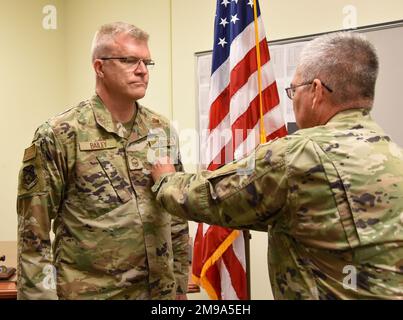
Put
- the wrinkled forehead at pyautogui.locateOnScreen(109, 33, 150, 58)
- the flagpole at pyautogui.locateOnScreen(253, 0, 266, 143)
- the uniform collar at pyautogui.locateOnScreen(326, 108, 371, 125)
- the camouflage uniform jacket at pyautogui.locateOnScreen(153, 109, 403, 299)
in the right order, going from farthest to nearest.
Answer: the flagpole at pyautogui.locateOnScreen(253, 0, 266, 143) → the wrinkled forehead at pyautogui.locateOnScreen(109, 33, 150, 58) → the uniform collar at pyautogui.locateOnScreen(326, 108, 371, 125) → the camouflage uniform jacket at pyautogui.locateOnScreen(153, 109, 403, 299)

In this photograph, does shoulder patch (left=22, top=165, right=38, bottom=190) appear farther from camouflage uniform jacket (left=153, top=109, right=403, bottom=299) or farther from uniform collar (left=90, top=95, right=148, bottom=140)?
camouflage uniform jacket (left=153, top=109, right=403, bottom=299)

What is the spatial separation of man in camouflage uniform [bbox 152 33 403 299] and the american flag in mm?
847

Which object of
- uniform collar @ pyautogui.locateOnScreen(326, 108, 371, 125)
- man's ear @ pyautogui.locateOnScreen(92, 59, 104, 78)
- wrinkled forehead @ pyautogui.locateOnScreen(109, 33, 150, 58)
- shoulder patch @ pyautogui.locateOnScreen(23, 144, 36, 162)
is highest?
wrinkled forehead @ pyautogui.locateOnScreen(109, 33, 150, 58)

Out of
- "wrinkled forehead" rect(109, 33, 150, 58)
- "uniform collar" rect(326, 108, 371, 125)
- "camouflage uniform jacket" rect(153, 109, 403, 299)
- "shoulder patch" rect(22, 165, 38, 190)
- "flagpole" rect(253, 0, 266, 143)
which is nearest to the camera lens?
"camouflage uniform jacket" rect(153, 109, 403, 299)

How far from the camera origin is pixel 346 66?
1.40 m

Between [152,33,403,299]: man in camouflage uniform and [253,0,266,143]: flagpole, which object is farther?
[253,0,266,143]: flagpole

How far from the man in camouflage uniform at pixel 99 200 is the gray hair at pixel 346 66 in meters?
0.63

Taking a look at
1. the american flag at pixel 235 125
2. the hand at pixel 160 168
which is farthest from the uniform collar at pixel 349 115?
the american flag at pixel 235 125

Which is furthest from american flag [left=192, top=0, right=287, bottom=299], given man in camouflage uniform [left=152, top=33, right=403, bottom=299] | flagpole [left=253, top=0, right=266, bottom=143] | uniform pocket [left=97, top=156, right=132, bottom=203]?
man in camouflage uniform [left=152, top=33, right=403, bottom=299]

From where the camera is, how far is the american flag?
2.36 metres

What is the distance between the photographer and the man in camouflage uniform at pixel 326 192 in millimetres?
1302

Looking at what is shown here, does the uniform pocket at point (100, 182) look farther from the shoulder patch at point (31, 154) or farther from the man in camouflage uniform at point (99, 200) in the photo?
the shoulder patch at point (31, 154)
